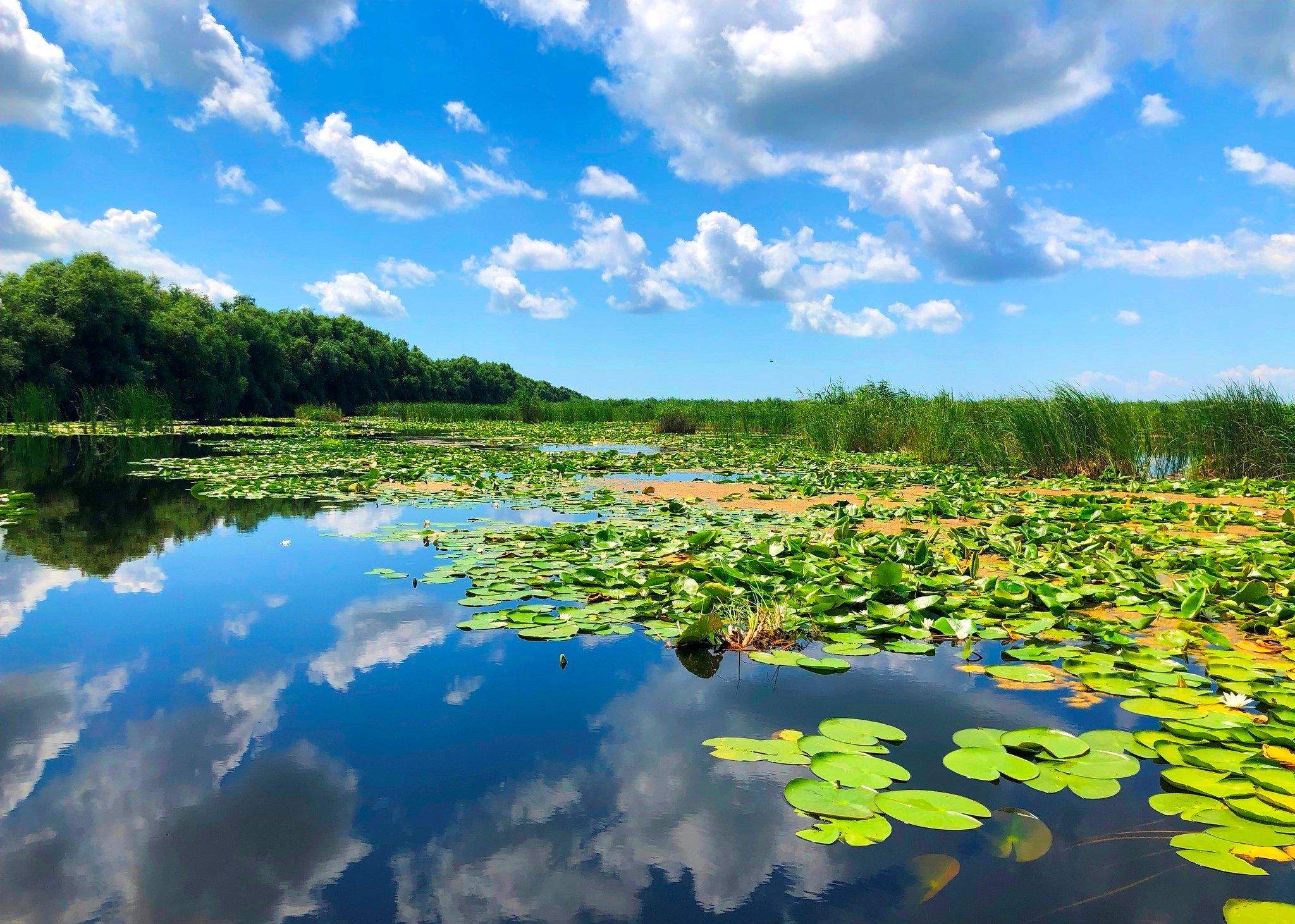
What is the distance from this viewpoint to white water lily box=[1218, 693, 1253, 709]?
8.04ft

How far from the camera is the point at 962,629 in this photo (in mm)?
3281

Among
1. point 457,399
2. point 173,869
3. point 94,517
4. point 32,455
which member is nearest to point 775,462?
point 94,517

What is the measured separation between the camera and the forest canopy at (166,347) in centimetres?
2806

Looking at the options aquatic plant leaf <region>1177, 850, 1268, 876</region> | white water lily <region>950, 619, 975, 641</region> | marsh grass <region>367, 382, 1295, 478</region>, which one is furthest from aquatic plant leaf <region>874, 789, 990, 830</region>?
marsh grass <region>367, 382, 1295, 478</region>

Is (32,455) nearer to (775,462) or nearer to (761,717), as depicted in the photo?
(775,462)

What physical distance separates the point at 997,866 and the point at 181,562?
503cm

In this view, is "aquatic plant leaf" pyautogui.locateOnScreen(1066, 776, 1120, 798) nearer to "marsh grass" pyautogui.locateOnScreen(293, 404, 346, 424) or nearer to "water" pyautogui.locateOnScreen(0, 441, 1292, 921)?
"water" pyautogui.locateOnScreen(0, 441, 1292, 921)

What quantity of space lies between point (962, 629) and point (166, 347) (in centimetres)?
4023

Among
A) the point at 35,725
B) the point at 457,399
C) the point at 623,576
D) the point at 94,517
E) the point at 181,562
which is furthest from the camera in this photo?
the point at 457,399

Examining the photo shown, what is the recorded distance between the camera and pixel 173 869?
5.40ft

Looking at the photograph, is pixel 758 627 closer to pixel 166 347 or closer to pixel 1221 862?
pixel 1221 862

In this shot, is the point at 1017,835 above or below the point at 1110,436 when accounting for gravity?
below

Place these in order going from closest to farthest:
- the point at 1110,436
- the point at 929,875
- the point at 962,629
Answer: the point at 929,875
the point at 962,629
the point at 1110,436

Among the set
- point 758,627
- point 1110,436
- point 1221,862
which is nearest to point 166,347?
point 1110,436
